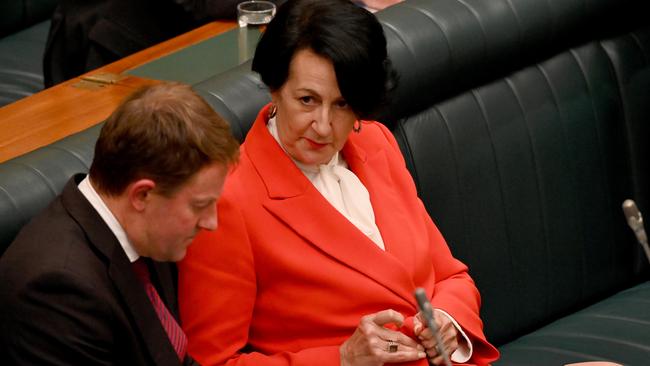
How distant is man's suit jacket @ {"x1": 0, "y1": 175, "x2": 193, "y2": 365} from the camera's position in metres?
1.82

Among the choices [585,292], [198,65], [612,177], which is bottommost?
[585,292]

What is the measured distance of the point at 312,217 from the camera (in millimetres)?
2314

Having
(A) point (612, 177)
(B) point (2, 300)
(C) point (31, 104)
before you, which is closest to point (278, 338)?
(B) point (2, 300)

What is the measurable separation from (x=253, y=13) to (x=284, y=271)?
4.32 ft

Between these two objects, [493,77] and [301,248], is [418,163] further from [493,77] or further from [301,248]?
[301,248]

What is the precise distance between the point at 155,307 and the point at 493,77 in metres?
1.36

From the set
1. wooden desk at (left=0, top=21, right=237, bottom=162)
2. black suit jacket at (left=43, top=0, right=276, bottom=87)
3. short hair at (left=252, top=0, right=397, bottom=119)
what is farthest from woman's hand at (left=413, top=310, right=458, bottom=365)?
black suit jacket at (left=43, top=0, right=276, bottom=87)

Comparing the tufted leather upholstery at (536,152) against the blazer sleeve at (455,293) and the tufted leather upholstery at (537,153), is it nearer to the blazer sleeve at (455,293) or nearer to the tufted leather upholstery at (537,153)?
the tufted leather upholstery at (537,153)

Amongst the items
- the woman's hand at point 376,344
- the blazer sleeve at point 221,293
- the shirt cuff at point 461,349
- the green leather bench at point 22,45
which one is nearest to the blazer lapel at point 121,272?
the blazer sleeve at point 221,293

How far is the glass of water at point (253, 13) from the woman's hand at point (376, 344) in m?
1.39

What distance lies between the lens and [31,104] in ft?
9.59

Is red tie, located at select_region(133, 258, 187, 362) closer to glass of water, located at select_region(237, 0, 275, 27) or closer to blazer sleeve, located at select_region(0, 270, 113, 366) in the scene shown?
blazer sleeve, located at select_region(0, 270, 113, 366)

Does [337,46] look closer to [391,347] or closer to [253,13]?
[391,347]

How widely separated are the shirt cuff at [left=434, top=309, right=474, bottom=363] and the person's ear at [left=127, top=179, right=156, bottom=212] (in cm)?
74
